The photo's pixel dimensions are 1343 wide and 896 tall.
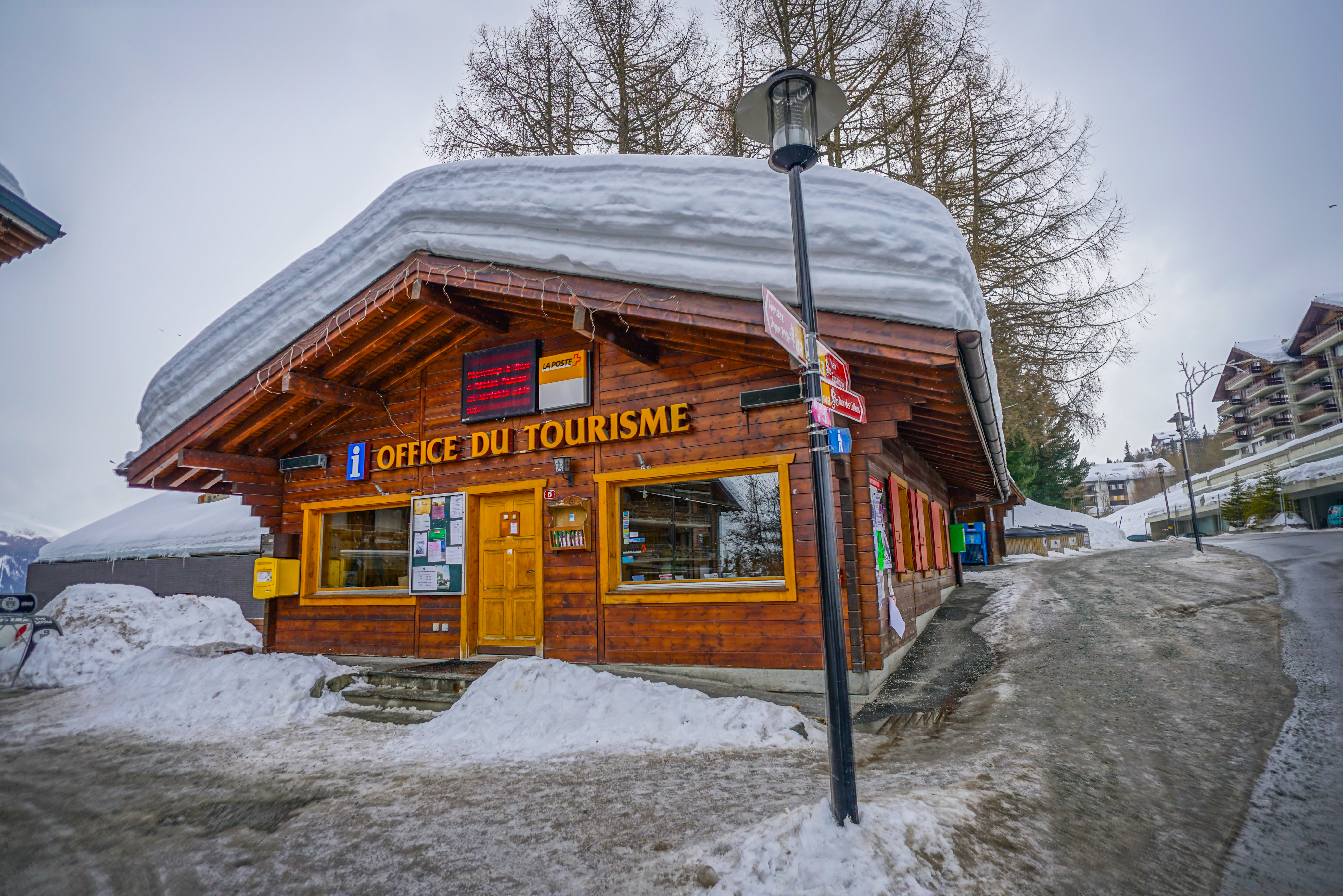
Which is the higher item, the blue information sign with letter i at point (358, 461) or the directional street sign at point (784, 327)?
the blue information sign with letter i at point (358, 461)

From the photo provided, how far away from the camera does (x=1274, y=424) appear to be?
71.6 metres

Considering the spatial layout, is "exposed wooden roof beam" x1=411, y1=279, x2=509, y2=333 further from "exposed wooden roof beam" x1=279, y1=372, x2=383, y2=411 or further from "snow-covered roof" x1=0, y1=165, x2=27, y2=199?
"snow-covered roof" x1=0, y1=165, x2=27, y2=199

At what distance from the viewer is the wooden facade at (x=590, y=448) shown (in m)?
7.18

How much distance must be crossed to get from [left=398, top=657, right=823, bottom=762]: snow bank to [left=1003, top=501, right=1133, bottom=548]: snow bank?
3000 centimetres

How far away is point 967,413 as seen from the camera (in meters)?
7.62

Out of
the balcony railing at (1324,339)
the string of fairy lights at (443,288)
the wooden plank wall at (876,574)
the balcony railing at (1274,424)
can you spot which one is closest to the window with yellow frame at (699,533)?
the wooden plank wall at (876,574)

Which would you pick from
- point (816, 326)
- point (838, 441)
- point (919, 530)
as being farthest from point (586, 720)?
point (919, 530)

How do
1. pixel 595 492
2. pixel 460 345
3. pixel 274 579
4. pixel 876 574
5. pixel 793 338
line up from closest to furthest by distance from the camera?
pixel 793 338 < pixel 876 574 < pixel 595 492 < pixel 460 345 < pixel 274 579

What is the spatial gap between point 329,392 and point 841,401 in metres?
7.91

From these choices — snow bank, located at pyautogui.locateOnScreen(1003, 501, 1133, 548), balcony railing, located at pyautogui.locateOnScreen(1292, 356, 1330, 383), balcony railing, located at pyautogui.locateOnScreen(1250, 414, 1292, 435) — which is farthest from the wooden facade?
balcony railing, located at pyautogui.locateOnScreen(1250, 414, 1292, 435)

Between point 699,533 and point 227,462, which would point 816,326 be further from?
point 227,462

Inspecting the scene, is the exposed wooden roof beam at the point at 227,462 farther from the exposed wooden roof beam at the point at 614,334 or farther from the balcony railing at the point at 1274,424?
the balcony railing at the point at 1274,424

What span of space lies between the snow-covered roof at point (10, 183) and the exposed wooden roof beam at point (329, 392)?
10.9 ft

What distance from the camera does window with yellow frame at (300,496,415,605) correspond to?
10055mm
